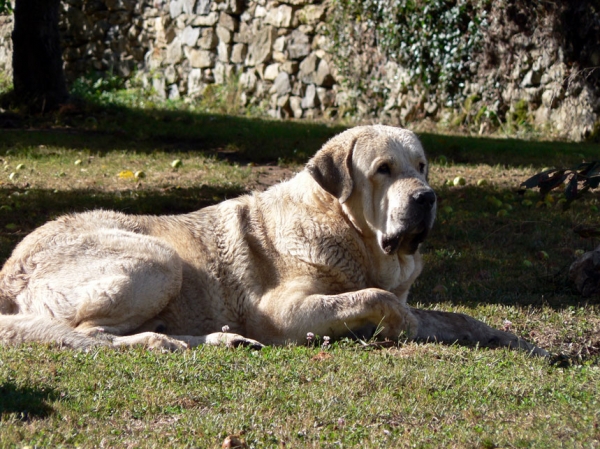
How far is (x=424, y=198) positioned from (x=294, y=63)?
1325cm

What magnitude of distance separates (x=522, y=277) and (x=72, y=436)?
15.1ft

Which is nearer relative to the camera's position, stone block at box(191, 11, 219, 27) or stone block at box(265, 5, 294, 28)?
stone block at box(265, 5, 294, 28)

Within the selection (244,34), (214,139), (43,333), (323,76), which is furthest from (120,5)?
(43,333)

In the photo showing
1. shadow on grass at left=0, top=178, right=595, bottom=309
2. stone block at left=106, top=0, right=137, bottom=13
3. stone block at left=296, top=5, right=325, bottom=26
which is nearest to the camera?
shadow on grass at left=0, top=178, right=595, bottom=309

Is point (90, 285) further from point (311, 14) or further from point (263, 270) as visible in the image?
point (311, 14)

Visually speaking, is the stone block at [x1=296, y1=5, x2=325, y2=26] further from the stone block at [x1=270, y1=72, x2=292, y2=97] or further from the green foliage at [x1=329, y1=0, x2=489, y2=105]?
the stone block at [x1=270, y1=72, x2=292, y2=97]

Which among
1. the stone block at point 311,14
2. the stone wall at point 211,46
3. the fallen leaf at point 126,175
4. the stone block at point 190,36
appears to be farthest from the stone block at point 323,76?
the fallen leaf at point 126,175

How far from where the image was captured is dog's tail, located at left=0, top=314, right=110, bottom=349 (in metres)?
4.93

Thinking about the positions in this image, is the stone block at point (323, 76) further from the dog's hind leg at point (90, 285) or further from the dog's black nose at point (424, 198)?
the dog's black nose at point (424, 198)

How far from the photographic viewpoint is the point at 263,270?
5.57 m

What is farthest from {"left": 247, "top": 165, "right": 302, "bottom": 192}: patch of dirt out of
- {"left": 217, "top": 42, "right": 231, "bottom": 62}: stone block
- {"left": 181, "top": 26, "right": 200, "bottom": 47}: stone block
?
{"left": 181, "top": 26, "right": 200, "bottom": 47}: stone block

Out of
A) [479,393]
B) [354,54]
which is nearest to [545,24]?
[354,54]

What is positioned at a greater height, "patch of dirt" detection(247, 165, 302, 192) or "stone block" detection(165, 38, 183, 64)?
"stone block" detection(165, 38, 183, 64)

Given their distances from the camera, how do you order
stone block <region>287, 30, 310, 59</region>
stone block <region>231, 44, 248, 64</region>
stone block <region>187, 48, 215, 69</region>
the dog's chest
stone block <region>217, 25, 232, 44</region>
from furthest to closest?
stone block <region>187, 48, 215, 69</region> < stone block <region>217, 25, 232, 44</region> < stone block <region>231, 44, 248, 64</region> < stone block <region>287, 30, 310, 59</region> < the dog's chest
